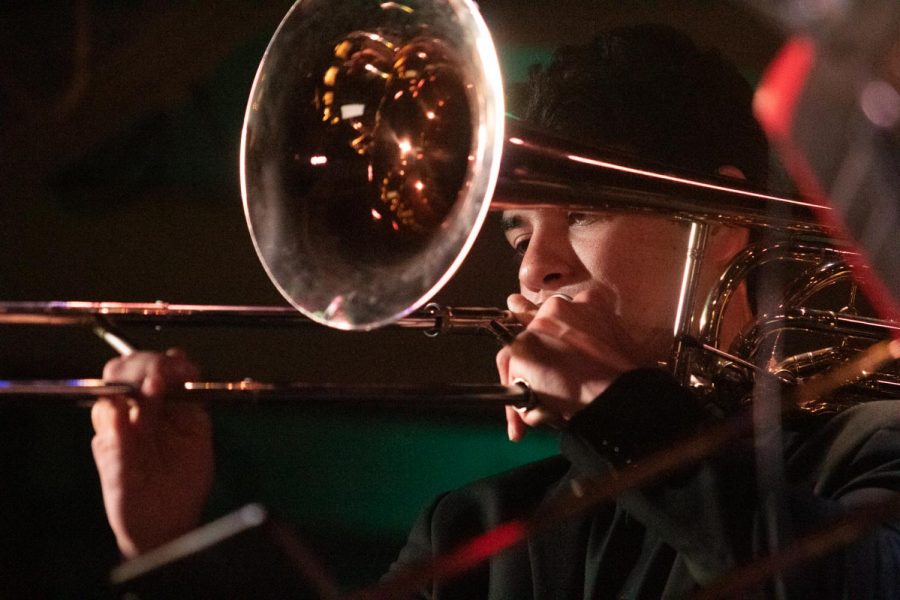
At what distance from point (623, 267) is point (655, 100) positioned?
0.47m

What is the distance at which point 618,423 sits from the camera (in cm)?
129

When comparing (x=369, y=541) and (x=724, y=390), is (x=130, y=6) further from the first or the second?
(x=724, y=390)

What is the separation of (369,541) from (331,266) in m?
1.71

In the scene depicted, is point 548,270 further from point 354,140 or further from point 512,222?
point 354,140

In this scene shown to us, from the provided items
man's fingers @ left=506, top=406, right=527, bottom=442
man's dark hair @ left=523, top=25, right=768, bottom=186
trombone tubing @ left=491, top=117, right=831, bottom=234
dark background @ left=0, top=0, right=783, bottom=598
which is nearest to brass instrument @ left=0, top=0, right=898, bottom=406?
trombone tubing @ left=491, top=117, right=831, bottom=234

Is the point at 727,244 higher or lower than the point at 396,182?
lower

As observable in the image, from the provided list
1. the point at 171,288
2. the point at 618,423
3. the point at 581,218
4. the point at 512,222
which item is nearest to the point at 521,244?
the point at 512,222

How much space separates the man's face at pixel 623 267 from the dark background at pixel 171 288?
3.23 ft

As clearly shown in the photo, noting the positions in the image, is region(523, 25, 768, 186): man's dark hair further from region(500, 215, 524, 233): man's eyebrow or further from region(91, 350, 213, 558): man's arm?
region(91, 350, 213, 558): man's arm

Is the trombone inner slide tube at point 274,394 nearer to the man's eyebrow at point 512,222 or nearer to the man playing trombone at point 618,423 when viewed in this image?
the man playing trombone at point 618,423

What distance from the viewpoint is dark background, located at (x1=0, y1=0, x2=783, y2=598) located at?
2.97m

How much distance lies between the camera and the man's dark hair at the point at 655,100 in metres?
2.04

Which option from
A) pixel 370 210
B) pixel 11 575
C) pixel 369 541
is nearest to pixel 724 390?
pixel 370 210

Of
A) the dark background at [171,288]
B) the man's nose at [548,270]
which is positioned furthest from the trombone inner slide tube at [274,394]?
the dark background at [171,288]
